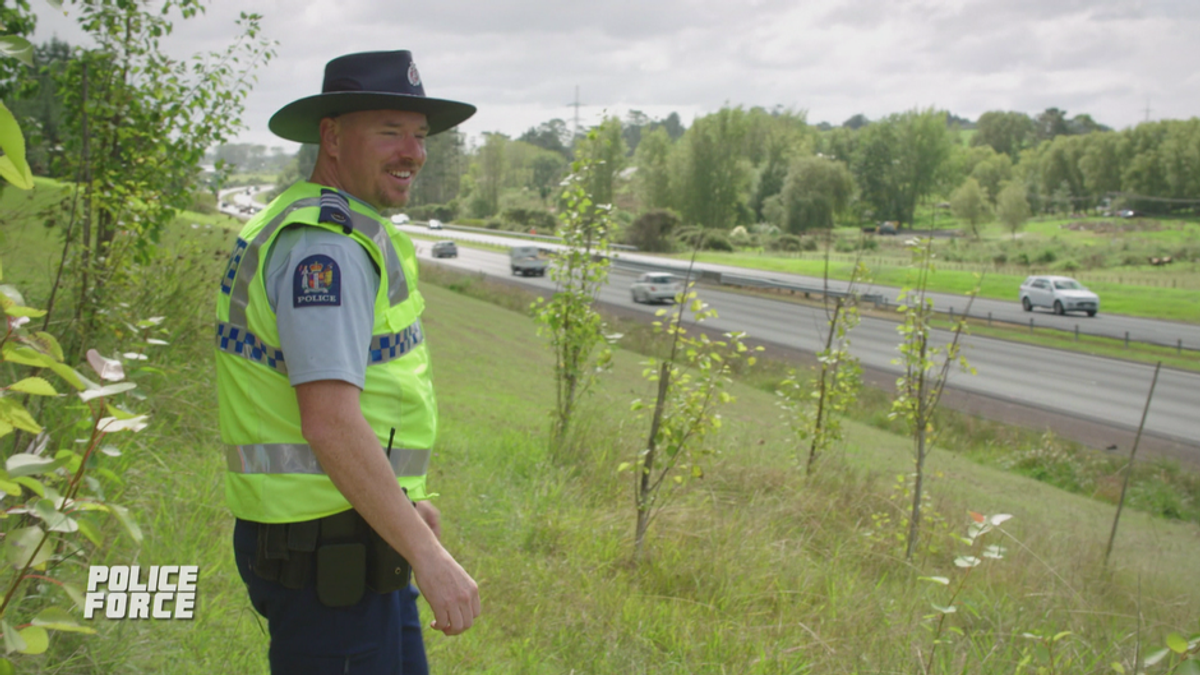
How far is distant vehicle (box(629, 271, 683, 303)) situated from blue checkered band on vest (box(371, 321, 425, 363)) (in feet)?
108

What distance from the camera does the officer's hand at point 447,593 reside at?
180 cm

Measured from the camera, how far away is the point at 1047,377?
22828mm

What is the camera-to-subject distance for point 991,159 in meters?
97.2

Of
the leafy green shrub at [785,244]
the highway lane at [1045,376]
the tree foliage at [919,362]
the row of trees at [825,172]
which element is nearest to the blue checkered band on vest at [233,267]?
the tree foliage at [919,362]

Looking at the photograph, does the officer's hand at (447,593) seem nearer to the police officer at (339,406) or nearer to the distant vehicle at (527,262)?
the police officer at (339,406)

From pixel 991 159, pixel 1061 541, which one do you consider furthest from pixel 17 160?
pixel 991 159

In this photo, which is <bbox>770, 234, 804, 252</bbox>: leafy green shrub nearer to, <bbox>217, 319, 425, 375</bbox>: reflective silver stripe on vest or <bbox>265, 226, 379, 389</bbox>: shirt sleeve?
<bbox>217, 319, 425, 375</bbox>: reflective silver stripe on vest

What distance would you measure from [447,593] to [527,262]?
4349 cm

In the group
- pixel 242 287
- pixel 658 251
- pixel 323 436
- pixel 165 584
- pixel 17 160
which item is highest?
pixel 17 160

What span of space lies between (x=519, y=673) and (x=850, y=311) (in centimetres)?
585

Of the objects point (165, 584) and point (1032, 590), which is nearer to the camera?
point (165, 584)

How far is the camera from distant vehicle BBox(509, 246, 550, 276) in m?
44.9

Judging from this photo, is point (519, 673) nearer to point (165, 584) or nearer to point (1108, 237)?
point (165, 584)

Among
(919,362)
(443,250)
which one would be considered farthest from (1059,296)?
(443,250)
